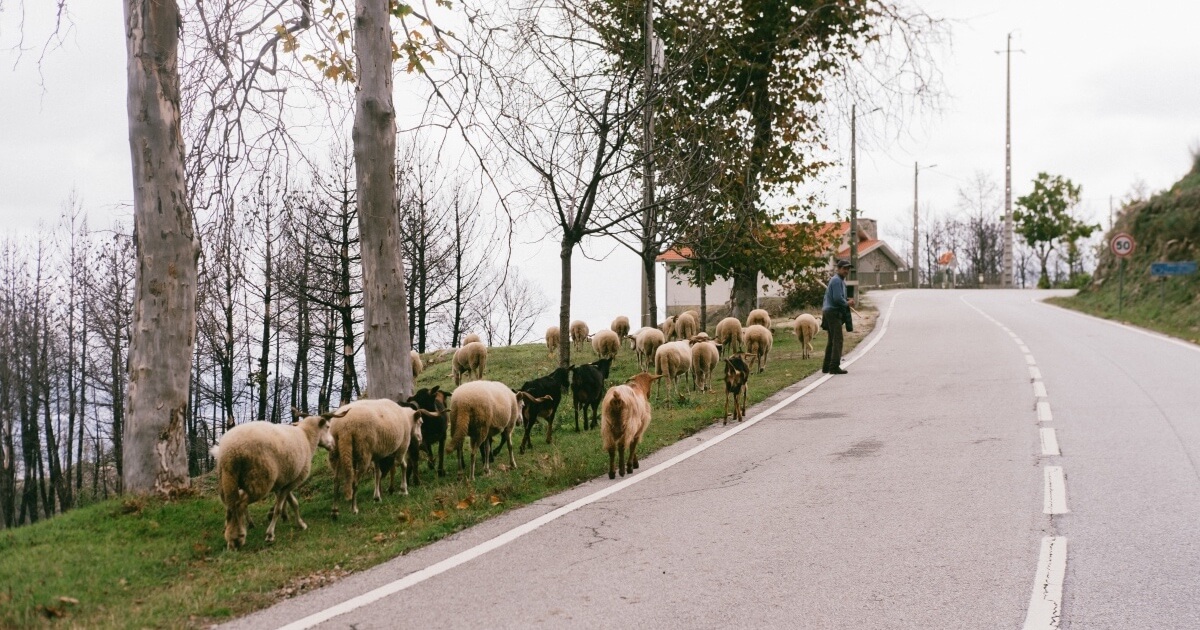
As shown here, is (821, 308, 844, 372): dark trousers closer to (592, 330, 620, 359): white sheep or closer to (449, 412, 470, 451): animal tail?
(592, 330, 620, 359): white sheep

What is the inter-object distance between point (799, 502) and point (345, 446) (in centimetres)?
399

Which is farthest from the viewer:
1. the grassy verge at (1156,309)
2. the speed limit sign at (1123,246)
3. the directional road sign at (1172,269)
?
the speed limit sign at (1123,246)

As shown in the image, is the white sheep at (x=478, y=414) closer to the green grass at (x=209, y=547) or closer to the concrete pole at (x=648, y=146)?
the green grass at (x=209, y=547)

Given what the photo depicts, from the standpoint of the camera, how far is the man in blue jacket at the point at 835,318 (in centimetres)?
1714

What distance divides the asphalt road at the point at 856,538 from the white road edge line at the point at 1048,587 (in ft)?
0.05

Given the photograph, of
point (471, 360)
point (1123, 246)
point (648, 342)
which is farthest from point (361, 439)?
point (1123, 246)

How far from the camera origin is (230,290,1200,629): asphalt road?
4.73 meters

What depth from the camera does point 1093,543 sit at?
5.78 m

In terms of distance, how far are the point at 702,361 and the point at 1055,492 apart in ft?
29.7

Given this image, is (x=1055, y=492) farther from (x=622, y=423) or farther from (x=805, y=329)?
(x=805, y=329)

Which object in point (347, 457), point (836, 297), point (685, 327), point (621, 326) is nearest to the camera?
point (347, 457)

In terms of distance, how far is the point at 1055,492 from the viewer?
718 centimetres

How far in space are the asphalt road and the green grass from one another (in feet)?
1.04

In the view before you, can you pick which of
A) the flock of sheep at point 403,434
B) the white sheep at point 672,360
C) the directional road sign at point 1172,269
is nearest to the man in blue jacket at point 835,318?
the white sheep at point 672,360
